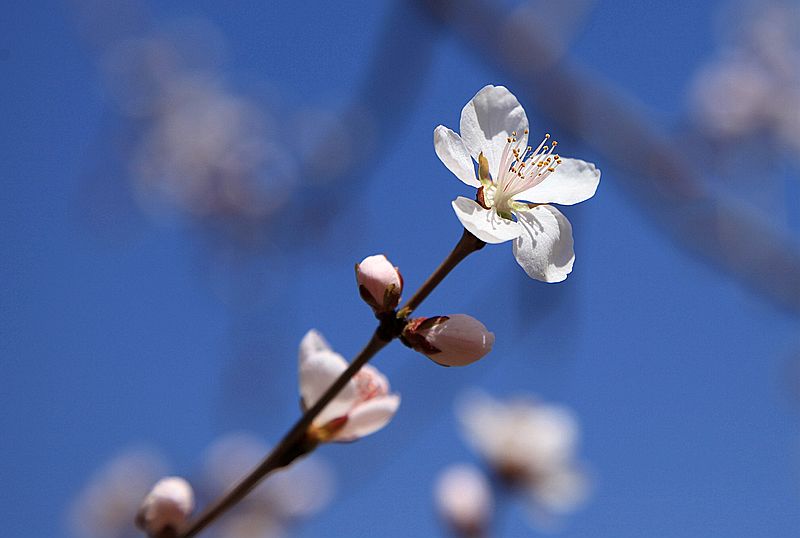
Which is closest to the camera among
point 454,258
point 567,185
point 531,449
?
point 454,258

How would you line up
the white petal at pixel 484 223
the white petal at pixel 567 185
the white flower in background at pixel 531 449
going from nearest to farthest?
the white petal at pixel 484 223, the white petal at pixel 567 185, the white flower in background at pixel 531 449

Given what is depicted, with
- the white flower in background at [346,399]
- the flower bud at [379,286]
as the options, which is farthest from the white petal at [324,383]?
the flower bud at [379,286]

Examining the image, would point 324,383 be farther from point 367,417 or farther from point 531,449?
point 531,449

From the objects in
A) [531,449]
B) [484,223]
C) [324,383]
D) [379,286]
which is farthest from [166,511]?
[531,449]

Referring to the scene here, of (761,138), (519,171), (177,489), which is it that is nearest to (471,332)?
(519,171)

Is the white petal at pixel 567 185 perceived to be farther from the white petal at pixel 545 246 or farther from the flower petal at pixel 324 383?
the flower petal at pixel 324 383

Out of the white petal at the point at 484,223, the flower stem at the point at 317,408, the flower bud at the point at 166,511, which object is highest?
the white petal at the point at 484,223
